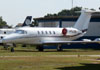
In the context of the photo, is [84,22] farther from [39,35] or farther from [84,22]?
[39,35]

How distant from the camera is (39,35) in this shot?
53438 mm

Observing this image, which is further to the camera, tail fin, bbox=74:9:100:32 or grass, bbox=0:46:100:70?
tail fin, bbox=74:9:100:32

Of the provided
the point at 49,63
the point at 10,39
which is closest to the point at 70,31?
the point at 10,39

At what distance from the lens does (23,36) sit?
170 ft

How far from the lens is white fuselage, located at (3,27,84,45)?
51500 mm

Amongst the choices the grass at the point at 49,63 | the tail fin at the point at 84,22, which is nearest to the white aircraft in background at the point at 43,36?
the tail fin at the point at 84,22

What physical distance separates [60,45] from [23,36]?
501cm

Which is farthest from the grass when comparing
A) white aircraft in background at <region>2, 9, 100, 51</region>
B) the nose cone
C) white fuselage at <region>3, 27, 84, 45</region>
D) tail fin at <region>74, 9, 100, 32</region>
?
tail fin at <region>74, 9, 100, 32</region>

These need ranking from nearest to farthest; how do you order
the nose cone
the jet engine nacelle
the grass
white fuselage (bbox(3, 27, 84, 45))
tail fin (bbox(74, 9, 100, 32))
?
the grass < the nose cone < white fuselage (bbox(3, 27, 84, 45)) < the jet engine nacelle < tail fin (bbox(74, 9, 100, 32))

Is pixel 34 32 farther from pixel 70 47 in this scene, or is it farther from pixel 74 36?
pixel 70 47

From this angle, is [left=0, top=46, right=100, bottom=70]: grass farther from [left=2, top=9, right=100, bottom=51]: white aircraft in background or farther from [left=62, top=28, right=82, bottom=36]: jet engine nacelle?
[left=62, top=28, right=82, bottom=36]: jet engine nacelle

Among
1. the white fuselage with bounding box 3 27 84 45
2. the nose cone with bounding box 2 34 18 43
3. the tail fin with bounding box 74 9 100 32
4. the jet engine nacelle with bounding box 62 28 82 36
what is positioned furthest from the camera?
the tail fin with bounding box 74 9 100 32

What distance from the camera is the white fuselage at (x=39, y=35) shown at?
5150 centimetres

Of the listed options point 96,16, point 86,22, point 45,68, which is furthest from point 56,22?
point 45,68
